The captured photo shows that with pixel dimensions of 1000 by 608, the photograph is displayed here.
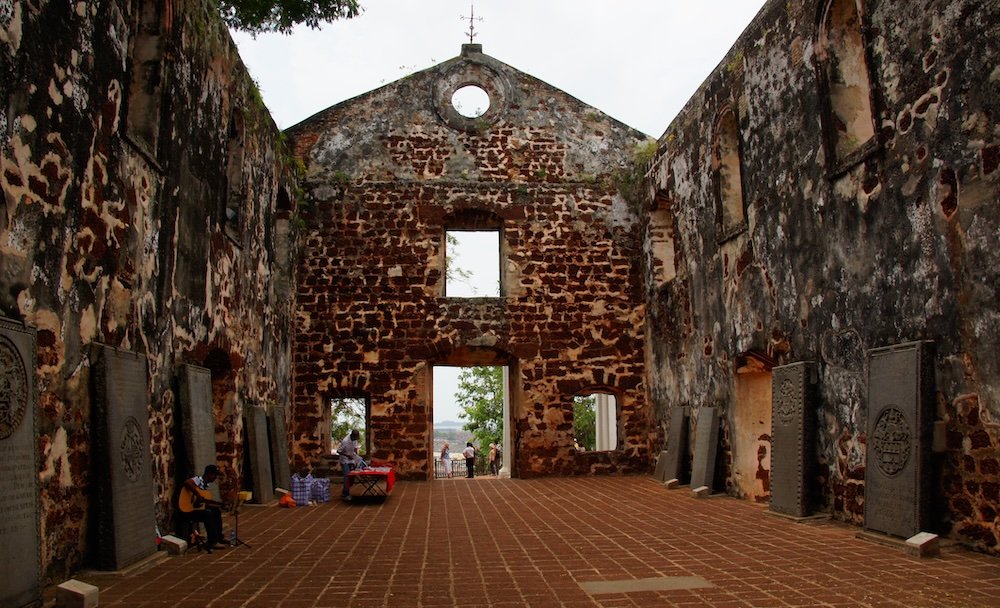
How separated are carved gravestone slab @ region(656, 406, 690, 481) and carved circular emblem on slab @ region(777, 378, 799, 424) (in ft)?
11.8

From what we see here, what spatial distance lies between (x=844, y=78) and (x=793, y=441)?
12.6 ft

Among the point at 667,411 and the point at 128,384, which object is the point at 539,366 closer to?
the point at 667,411

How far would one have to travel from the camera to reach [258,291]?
11852 millimetres

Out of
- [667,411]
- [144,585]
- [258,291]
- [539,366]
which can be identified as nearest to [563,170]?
[539,366]

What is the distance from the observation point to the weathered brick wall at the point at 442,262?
14.6 metres

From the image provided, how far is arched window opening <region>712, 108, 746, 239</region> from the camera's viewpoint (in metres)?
11.2

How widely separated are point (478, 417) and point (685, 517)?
2969cm

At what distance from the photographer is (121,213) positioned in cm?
688

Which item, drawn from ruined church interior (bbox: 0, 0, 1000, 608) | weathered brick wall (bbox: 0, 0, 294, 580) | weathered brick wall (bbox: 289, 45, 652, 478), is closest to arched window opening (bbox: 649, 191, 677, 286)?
ruined church interior (bbox: 0, 0, 1000, 608)

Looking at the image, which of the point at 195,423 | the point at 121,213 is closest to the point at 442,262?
the point at 195,423

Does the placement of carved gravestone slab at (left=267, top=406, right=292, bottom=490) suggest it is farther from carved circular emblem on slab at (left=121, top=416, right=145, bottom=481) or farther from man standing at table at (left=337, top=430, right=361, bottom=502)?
carved circular emblem on slab at (left=121, top=416, right=145, bottom=481)

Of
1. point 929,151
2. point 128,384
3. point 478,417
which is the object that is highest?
point 929,151

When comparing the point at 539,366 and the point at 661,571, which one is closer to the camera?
the point at 661,571

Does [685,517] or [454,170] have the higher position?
[454,170]
